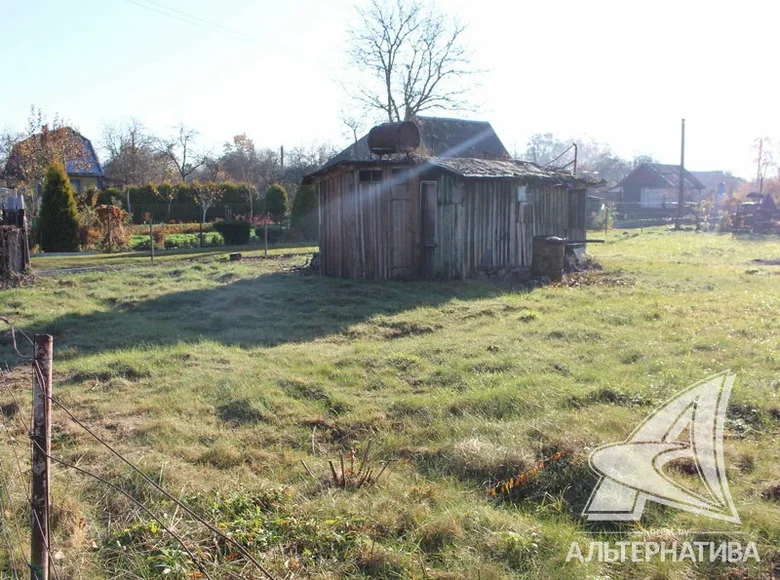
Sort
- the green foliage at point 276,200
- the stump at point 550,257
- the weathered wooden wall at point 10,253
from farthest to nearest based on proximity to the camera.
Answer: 1. the green foliage at point 276,200
2. the stump at point 550,257
3. the weathered wooden wall at point 10,253

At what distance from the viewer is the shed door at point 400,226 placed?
14.6m

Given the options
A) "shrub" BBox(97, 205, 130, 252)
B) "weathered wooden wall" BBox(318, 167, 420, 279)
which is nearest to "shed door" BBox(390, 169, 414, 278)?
"weathered wooden wall" BBox(318, 167, 420, 279)

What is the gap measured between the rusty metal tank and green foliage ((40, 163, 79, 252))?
1322 centimetres

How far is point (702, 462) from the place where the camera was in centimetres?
425

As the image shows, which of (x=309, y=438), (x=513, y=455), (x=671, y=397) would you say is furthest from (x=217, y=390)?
(x=671, y=397)

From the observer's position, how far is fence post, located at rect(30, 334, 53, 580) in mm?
2777

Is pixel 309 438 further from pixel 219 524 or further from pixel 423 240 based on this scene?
pixel 423 240

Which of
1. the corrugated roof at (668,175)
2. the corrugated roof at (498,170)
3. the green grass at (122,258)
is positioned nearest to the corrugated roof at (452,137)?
the green grass at (122,258)

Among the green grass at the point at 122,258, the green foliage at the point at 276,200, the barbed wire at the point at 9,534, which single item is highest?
the green foliage at the point at 276,200

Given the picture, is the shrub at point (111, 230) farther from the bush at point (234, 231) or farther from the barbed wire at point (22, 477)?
the barbed wire at point (22, 477)

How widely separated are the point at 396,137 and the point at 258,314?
242 inches

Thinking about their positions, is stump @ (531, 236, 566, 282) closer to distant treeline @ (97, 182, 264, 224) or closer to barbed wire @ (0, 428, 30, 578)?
barbed wire @ (0, 428, 30, 578)

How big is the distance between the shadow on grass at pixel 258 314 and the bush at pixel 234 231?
13.3 metres

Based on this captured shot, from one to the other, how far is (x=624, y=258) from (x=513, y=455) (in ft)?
58.7
